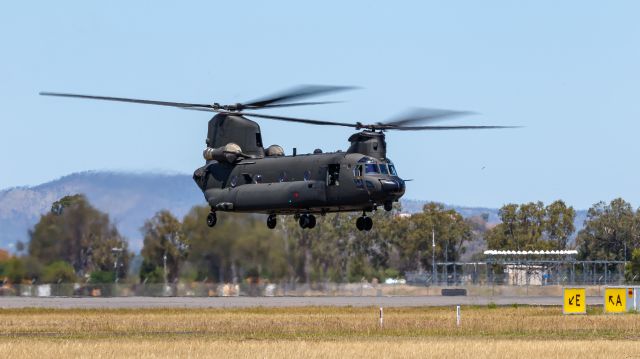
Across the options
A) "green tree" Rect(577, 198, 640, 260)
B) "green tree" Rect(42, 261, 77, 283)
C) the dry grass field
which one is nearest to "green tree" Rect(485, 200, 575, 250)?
"green tree" Rect(577, 198, 640, 260)

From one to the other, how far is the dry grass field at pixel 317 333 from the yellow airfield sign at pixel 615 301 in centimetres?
168

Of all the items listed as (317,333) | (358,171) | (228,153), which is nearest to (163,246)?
(228,153)

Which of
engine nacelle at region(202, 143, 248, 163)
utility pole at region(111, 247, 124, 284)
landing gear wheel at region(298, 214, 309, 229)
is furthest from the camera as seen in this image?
utility pole at region(111, 247, 124, 284)

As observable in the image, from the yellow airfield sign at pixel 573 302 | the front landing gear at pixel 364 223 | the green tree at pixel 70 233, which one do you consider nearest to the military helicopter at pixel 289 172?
the front landing gear at pixel 364 223

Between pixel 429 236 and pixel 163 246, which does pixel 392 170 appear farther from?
pixel 429 236

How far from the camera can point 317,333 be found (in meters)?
58.0

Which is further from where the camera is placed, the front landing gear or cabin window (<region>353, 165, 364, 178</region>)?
the front landing gear

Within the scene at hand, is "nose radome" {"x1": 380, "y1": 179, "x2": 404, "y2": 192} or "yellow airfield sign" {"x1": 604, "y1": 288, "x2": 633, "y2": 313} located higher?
"nose radome" {"x1": 380, "y1": 179, "x2": 404, "y2": 192}

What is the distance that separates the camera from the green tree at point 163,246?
114 m

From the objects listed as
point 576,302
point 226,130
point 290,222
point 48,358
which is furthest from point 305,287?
point 48,358

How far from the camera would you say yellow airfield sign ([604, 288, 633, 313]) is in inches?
2881

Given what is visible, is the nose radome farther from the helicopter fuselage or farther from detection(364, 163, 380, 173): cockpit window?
detection(364, 163, 380, 173): cockpit window

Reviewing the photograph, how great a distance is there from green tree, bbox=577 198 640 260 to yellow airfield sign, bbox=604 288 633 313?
97385mm

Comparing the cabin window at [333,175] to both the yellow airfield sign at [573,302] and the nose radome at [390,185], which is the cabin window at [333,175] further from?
the yellow airfield sign at [573,302]
